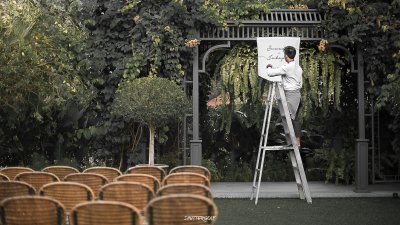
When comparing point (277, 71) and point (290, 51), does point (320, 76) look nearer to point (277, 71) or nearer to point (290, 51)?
point (290, 51)

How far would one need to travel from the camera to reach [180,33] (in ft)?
31.6

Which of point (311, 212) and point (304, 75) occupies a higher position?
point (304, 75)

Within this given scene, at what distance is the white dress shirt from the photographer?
838cm

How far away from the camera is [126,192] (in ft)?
16.0

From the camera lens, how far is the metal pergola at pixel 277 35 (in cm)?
945

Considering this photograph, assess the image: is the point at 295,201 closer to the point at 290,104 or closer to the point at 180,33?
the point at 290,104

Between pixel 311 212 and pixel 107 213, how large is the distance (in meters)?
4.38

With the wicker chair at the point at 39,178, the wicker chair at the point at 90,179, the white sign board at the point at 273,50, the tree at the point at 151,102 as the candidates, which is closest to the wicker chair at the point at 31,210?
the wicker chair at the point at 90,179

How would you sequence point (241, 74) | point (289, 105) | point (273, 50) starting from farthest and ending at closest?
point (241, 74)
point (273, 50)
point (289, 105)

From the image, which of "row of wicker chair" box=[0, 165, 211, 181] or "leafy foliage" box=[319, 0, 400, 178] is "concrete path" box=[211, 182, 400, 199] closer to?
"leafy foliage" box=[319, 0, 400, 178]

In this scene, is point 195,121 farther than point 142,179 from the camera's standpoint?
Yes

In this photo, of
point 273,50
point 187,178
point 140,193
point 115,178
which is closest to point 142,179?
point 115,178

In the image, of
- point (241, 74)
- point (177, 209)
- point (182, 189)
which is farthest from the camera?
point (241, 74)

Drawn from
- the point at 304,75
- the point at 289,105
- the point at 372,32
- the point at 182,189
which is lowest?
the point at 182,189
